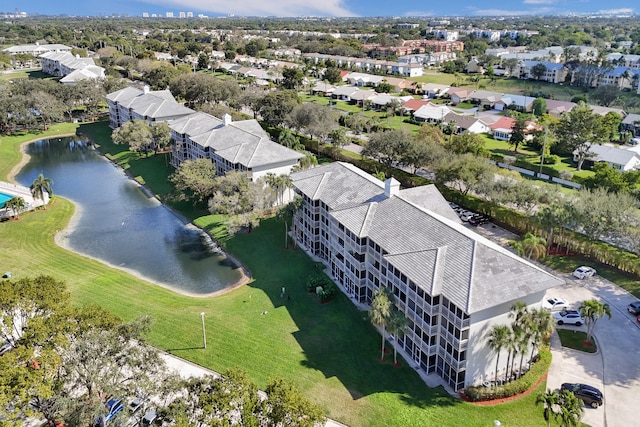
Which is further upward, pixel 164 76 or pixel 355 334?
pixel 164 76

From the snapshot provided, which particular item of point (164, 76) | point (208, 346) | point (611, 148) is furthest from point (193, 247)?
point (164, 76)

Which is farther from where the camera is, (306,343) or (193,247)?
(193,247)

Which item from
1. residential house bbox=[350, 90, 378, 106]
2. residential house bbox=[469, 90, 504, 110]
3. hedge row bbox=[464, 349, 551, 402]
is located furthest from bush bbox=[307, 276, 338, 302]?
residential house bbox=[469, 90, 504, 110]

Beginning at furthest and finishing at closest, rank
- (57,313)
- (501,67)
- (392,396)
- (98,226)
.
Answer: (501,67)
(98,226)
(392,396)
(57,313)

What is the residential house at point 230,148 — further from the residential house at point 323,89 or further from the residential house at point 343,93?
the residential house at point 323,89

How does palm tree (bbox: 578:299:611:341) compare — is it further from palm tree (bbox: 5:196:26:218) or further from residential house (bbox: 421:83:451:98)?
residential house (bbox: 421:83:451:98)

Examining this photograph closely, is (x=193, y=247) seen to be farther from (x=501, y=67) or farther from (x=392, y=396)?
(x=501, y=67)

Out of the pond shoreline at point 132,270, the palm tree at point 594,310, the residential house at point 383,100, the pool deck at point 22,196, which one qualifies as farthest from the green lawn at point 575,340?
the residential house at point 383,100
